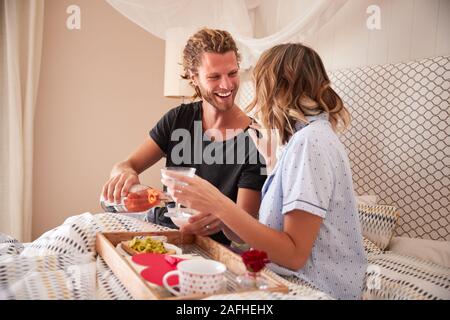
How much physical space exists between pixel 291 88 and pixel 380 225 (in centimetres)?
87

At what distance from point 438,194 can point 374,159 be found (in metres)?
0.38

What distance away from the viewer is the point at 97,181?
3.75 meters

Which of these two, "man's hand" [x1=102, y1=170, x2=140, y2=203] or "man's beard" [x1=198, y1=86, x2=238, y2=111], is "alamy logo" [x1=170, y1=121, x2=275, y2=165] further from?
"man's hand" [x1=102, y1=170, x2=140, y2=203]

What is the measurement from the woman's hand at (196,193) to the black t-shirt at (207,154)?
64cm

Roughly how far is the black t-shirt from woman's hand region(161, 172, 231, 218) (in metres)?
0.64

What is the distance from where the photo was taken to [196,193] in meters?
1.17

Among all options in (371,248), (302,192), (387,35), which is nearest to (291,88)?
(302,192)

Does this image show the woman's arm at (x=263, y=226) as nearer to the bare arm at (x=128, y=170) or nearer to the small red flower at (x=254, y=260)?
the small red flower at (x=254, y=260)

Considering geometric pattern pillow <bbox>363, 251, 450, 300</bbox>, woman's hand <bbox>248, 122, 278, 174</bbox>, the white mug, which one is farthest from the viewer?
woman's hand <bbox>248, 122, 278, 174</bbox>

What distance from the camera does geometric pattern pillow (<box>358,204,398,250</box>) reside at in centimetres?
184

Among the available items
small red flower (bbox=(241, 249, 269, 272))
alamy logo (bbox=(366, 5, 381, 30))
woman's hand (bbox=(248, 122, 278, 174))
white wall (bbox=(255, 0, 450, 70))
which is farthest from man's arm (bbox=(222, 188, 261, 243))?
alamy logo (bbox=(366, 5, 381, 30))

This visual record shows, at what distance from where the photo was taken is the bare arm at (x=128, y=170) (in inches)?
63.0

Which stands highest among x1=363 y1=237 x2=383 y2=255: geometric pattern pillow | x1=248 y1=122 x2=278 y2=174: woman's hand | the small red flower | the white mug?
x1=248 y1=122 x2=278 y2=174: woman's hand
